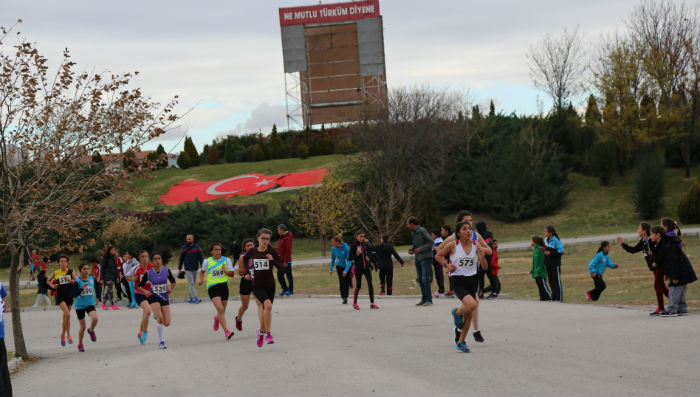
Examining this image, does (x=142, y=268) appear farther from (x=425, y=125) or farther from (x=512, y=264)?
(x=425, y=125)

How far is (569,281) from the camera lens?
2258 cm

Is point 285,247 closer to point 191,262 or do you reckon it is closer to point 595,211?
point 191,262

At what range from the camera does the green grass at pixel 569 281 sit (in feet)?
59.6

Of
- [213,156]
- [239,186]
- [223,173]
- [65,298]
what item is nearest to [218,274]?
[65,298]

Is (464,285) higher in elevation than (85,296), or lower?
higher

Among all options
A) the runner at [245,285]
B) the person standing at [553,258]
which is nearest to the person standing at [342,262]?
the runner at [245,285]

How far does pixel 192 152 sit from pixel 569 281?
64.3 meters

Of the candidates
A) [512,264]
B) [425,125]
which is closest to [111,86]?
[512,264]

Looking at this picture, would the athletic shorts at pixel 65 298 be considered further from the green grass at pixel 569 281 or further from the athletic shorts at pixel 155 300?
the green grass at pixel 569 281

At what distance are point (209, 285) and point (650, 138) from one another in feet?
160

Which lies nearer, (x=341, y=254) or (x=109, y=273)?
(x=341, y=254)

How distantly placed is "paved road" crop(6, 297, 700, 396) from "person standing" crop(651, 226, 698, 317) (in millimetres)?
633

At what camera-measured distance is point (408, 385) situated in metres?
7.97

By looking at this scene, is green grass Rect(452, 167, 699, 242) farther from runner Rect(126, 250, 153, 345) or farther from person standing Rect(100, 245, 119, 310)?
runner Rect(126, 250, 153, 345)
